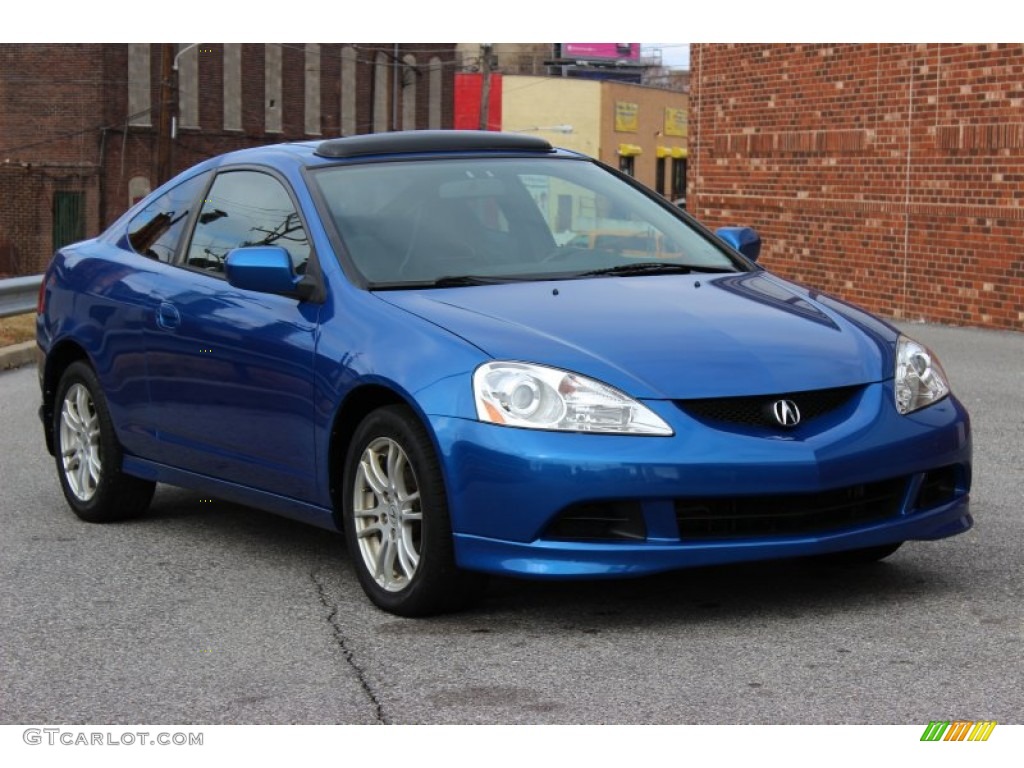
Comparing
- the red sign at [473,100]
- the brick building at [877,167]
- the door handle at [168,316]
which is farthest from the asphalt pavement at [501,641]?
the red sign at [473,100]

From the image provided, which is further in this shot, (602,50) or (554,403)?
(602,50)

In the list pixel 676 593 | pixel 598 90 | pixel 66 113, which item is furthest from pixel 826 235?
pixel 598 90

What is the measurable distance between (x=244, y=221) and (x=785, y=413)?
2540mm

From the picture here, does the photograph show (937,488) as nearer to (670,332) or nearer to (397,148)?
(670,332)

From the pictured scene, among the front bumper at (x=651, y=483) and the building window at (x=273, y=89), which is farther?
the building window at (x=273, y=89)

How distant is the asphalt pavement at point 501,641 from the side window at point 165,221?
1175 millimetres

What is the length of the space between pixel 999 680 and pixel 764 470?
2.99ft

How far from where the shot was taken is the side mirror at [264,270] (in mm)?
6258

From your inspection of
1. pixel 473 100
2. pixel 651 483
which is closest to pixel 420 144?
pixel 651 483

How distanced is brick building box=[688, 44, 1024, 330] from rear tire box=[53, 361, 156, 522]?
38.8 feet

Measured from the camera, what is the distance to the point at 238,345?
6.56 metres

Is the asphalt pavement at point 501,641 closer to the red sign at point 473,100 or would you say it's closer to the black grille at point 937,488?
the black grille at point 937,488

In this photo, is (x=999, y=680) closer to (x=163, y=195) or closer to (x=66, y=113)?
(x=163, y=195)
